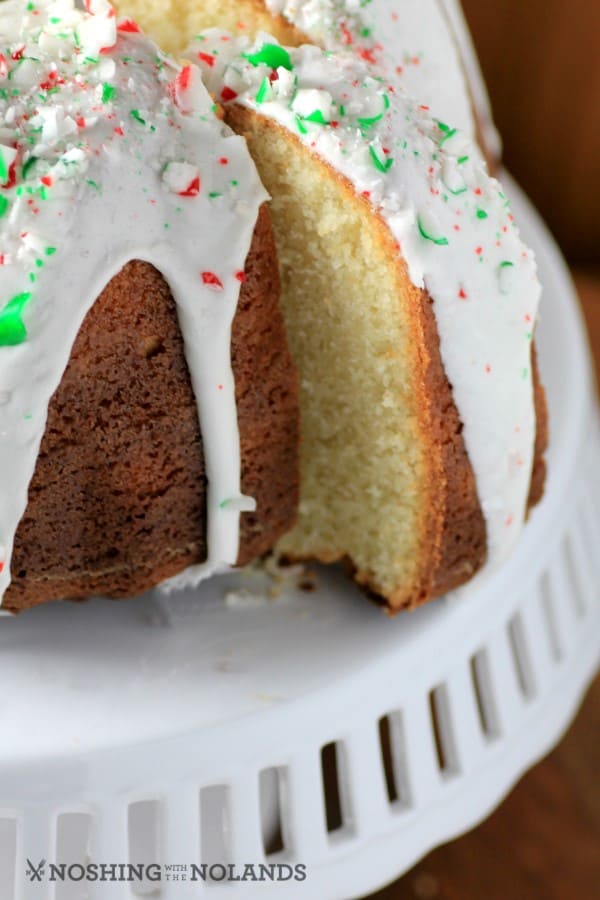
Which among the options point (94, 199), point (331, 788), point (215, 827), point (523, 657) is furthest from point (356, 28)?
point (331, 788)

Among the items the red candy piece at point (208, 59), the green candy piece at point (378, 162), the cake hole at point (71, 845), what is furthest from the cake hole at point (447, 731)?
the red candy piece at point (208, 59)

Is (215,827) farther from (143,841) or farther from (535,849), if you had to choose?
(535,849)

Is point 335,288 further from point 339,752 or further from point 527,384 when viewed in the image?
point 339,752

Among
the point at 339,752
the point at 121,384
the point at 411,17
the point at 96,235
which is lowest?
the point at 339,752

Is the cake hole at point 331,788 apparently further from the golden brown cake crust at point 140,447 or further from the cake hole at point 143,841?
the golden brown cake crust at point 140,447

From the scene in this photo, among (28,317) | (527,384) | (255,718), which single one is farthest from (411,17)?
(255,718)

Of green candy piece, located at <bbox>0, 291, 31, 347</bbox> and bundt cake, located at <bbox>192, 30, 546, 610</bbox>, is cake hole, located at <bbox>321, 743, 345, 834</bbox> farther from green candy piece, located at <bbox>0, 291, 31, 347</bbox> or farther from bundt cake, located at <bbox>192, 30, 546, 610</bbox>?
green candy piece, located at <bbox>0, 291, 31, 347</bbox>

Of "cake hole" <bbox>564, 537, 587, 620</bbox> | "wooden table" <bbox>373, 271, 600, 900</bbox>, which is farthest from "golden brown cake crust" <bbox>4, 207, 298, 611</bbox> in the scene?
"wooden table" <bbox>373, 271, 600, 900</bbox>
